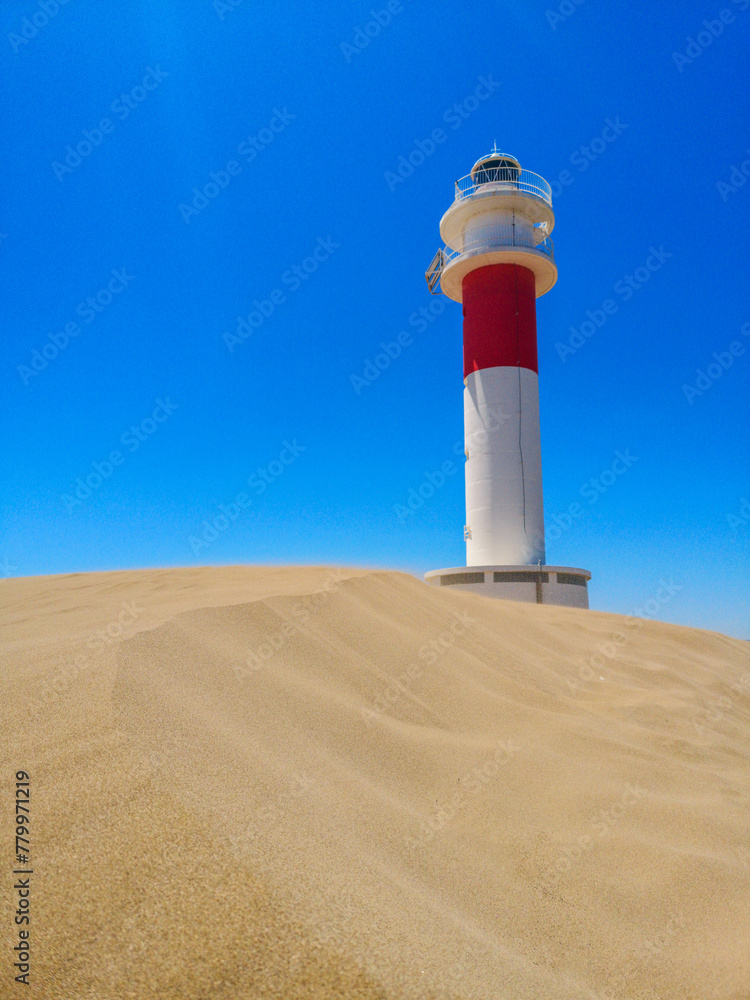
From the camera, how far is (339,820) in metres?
1.95

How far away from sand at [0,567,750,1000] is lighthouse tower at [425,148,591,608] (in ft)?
31.7

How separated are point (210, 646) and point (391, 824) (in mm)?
1356

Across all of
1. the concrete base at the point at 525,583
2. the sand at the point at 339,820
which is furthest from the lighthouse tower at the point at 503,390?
the sand at the point at 339,820

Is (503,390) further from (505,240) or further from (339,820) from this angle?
(339,820)

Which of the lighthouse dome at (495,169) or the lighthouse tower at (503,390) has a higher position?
the lighthouse dome at (495,169)

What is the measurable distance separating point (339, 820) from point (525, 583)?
11.7 metres

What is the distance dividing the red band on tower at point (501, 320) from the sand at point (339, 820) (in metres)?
11.8

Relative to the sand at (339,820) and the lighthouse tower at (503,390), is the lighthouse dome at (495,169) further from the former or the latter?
the sand at (339,820)

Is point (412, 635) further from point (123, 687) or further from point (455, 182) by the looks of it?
point (455, 182)

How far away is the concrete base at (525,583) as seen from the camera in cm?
1306

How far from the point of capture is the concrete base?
13.1m

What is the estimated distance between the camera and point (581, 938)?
5.83ft

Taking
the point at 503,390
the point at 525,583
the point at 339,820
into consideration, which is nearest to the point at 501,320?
the point at 503,390

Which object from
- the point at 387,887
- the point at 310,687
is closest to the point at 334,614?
the point at 310,687
